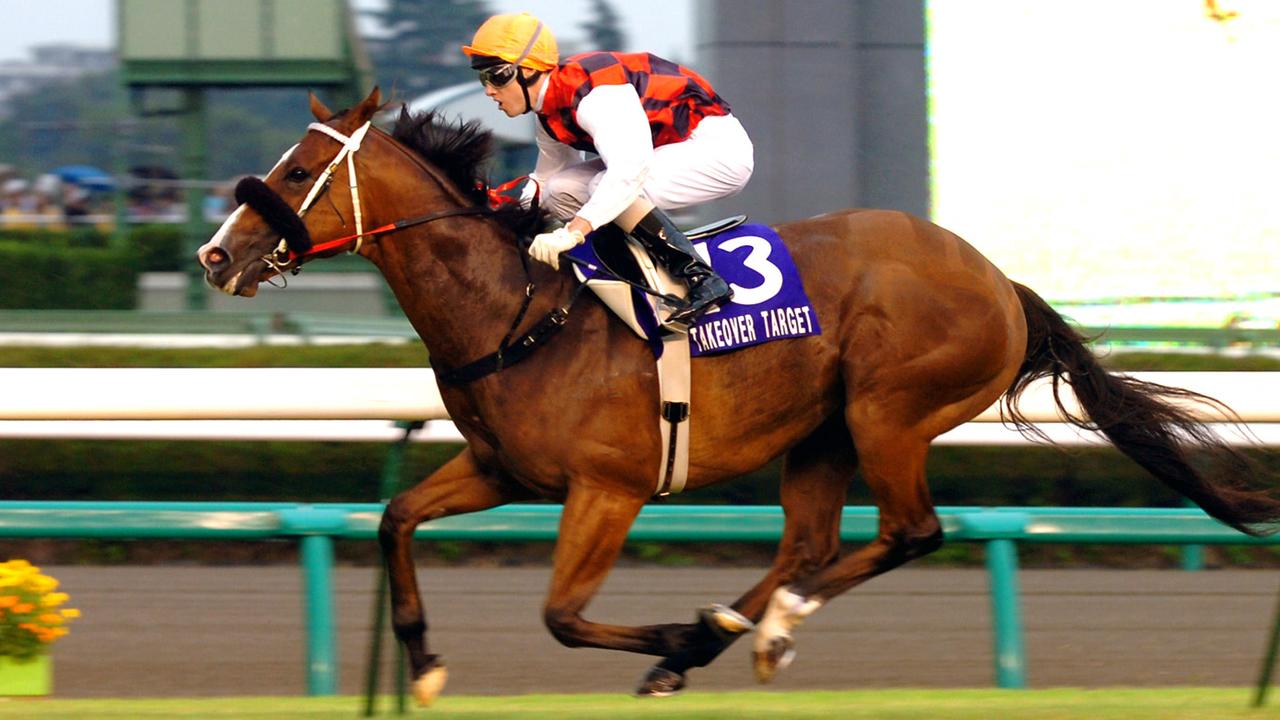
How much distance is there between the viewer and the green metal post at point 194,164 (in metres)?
11.0

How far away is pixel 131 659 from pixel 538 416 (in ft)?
5.77

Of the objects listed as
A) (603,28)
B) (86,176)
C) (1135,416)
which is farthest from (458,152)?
(86,176)

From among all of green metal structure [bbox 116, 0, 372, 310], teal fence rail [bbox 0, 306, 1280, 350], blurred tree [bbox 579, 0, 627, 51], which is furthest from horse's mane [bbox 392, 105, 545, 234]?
green metal structure [bbox 116, 0, 372, 310]

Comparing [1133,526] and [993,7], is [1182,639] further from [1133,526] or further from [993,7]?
[993,7]

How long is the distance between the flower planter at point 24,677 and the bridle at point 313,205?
114 centimetres

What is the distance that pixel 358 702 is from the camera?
3.89 meters

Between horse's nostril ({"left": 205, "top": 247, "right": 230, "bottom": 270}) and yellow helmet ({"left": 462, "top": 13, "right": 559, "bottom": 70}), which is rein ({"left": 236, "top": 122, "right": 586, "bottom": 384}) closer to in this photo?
horse's nostril ({"left": 205, "top": 247, "right": 230, "bottom": 270})

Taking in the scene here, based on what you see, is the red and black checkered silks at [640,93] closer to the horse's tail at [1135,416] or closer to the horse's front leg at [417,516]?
the horse's front leg at [417,516]

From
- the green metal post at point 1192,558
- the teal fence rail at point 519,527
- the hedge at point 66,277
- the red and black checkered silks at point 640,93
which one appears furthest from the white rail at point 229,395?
the hedge at point 66,277

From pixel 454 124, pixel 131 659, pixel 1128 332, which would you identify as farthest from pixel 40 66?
pixel 454 124

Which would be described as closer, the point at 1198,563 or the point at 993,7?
the point at 1198,563

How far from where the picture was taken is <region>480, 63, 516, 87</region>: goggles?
11.5 ft

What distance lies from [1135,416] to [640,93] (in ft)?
4.78

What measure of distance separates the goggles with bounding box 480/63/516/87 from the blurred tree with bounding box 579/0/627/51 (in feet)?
22.6
